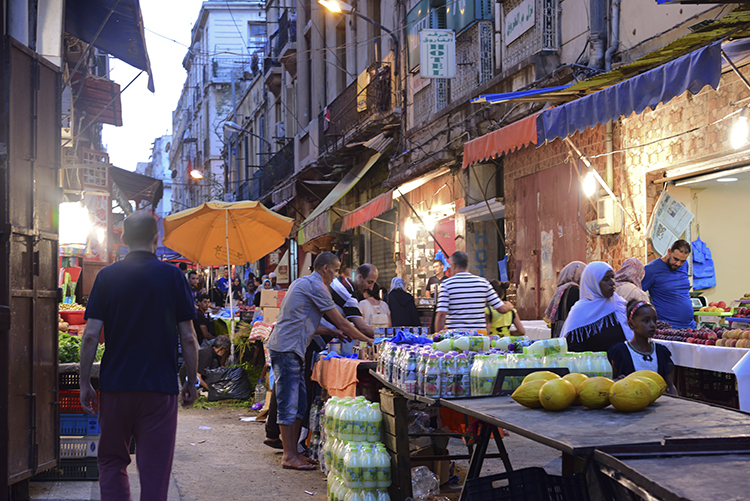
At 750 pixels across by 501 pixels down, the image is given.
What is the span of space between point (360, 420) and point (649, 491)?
11.2ft

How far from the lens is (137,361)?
438cm

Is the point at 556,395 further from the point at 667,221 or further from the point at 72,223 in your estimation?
the point at 72,223

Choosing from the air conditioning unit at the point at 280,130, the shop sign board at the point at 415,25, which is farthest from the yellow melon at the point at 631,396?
the air conditioning unit at the point at 280,130

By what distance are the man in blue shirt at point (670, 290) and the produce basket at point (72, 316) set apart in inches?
265

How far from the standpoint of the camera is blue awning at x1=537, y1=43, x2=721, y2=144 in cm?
630

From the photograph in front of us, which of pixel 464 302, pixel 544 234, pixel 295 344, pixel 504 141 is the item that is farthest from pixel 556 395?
pixel 544 234

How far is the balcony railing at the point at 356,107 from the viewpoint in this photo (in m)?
18.8

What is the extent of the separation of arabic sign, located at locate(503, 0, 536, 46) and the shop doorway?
2.35 m

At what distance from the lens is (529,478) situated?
3.46 metres

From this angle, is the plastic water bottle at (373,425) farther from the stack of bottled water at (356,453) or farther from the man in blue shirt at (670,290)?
the man in blue shirt at (670,290)

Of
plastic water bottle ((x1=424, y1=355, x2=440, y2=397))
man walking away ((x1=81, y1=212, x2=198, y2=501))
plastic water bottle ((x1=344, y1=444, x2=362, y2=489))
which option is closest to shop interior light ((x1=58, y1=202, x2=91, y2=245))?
man walking away ((x1=81, y1=212, x2=198, y2=501))

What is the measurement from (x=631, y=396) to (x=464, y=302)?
5083 millimetres

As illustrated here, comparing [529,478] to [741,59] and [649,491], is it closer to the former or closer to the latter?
[649,491]

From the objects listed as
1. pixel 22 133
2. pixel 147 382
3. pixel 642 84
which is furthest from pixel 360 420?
pixel 642 84
